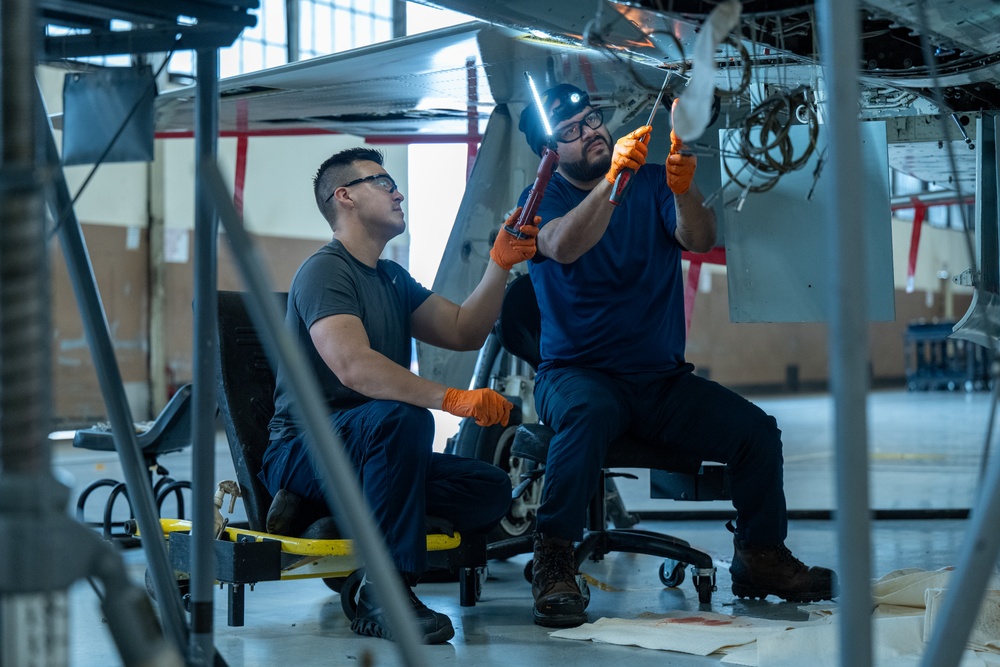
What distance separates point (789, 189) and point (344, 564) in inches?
67.2

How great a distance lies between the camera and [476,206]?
4270mm

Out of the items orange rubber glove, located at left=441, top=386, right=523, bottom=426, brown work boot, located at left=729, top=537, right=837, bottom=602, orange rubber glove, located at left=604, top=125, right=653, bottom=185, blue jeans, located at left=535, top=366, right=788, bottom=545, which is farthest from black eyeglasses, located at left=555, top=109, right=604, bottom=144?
brown work boot, located at left=729, top=537, right=837, bottom=602

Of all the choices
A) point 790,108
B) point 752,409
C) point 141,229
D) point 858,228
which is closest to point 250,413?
point 752,409

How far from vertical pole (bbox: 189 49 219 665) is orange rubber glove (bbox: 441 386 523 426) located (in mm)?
1043

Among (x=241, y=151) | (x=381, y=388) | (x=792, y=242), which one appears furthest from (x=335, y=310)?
(x=241, y=151)

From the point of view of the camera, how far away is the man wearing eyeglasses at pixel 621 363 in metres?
2.89

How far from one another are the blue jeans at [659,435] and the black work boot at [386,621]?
16.3 inches

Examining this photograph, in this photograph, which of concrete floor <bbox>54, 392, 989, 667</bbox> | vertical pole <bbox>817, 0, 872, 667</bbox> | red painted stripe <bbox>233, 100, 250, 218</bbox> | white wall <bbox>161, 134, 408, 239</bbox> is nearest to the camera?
vertical pole <bbox>817, 0, 872, 667</bbox>

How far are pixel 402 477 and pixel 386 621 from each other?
0.36 m

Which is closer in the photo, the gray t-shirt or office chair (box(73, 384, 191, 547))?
the gray t-shirt

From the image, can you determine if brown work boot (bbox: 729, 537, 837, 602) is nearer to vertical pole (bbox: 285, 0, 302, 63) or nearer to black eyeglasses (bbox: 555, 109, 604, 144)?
black eyeglasses (bbox: 555, 109, 604, 144)

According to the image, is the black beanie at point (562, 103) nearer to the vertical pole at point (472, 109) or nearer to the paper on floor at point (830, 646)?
the vertical pole at point (472, 109)

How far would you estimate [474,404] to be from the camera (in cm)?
283

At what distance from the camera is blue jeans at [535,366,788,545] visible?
290 cm
